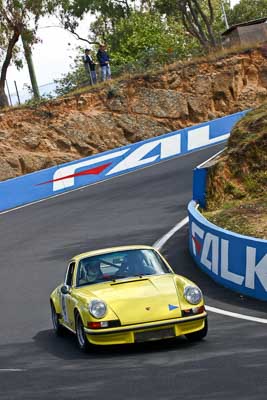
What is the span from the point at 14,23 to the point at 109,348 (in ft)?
107

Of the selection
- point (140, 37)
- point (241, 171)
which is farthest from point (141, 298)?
point (140, 37)

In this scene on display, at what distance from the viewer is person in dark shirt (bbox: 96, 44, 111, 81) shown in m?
39.7

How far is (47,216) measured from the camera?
27.4 meters

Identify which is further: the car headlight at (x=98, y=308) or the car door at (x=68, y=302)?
the car door at (x=68, y=302)

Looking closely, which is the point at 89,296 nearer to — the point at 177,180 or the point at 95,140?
the point at 177,180

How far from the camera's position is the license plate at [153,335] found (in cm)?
1095

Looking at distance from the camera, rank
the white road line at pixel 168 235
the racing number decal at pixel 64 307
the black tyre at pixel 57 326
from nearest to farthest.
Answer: the racing number decal at pixel 64 307 < the black tyre at pixel 57 326 < the white road line at pixel 168 235

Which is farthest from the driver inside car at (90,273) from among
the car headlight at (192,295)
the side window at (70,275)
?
the car headlight at (192,295)

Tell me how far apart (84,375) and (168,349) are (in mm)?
1590

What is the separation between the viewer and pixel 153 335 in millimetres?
10953

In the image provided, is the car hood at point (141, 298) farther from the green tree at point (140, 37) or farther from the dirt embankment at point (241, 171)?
the green tree at point (140, 37)

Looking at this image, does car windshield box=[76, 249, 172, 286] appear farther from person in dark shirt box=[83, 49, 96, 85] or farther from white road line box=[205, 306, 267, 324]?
person in dark shirt box=[83, 49, 96, 85]

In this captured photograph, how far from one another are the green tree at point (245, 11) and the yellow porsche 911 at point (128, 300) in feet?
262

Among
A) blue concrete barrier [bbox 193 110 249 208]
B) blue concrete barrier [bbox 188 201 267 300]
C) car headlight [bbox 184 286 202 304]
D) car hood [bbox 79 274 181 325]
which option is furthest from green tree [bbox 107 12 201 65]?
car headlight [bbox 184 286 202 304]
